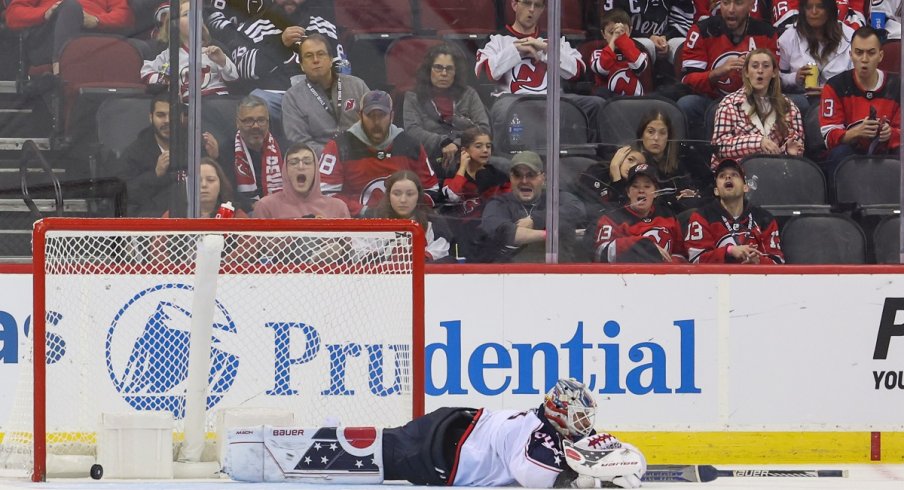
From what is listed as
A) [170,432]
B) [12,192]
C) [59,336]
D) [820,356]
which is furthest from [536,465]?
[12,192]

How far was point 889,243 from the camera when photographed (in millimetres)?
6805

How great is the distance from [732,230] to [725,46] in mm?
846

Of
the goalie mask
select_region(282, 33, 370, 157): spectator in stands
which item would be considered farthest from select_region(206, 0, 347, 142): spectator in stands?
the goalie mask

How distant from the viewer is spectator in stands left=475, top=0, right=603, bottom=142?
22.0 ft

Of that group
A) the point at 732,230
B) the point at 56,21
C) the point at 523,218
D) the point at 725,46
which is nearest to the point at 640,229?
the point at 732,230

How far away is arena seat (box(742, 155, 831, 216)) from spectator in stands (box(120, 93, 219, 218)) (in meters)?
2.42

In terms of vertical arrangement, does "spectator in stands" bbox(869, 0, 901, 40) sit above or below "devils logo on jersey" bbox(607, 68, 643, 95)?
above

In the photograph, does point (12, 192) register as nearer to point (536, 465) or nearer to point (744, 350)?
point (536, 465)

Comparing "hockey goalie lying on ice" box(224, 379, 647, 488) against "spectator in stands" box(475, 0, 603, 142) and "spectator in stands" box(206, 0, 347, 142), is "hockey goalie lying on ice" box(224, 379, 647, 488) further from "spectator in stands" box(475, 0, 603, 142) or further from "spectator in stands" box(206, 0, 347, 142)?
"spectator in stands" box(206, 0, 347, 142)

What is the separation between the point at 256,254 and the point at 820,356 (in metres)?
2.65

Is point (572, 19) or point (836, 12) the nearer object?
point (572, 19)

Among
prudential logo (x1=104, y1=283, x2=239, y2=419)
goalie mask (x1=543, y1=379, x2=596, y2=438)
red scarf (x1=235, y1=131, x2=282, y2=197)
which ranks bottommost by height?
goalie mask (x1=543, y1=379, x2=596, y2=438)

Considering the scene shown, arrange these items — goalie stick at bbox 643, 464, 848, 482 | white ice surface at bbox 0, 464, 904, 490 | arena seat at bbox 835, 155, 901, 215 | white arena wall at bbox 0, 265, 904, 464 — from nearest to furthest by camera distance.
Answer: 1. white ice surface at bbox 0, 464, 904, 490
2. goalie stick at bbox 643, 464, 848, 482
3. white arena wall at bbox 0, 265, 904, 464
4. arena seat at bbox 835, 155, 901, 215

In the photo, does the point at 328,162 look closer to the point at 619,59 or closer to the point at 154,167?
the point at 154,167
